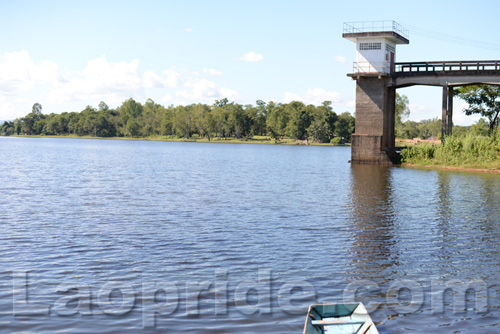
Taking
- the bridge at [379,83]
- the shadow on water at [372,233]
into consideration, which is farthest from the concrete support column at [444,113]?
the shadow on water at [372,233]

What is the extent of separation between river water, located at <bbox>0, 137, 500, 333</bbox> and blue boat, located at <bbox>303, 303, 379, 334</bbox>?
1.13 m

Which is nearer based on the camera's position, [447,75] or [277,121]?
[447,75]

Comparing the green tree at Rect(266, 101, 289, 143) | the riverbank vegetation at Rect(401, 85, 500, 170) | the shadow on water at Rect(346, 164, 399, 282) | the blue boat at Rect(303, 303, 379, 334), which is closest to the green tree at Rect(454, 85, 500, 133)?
the riverbank vegetation at Rect(401, 85, 500, 170)

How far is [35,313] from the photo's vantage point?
1048 cm

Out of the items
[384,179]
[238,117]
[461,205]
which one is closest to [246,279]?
[461,205]

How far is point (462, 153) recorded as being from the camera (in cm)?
5153

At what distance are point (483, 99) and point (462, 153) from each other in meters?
14.4

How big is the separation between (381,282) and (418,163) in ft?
147

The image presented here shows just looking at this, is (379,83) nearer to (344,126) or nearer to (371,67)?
(371,67)

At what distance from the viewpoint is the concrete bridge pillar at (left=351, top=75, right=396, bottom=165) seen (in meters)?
56.1

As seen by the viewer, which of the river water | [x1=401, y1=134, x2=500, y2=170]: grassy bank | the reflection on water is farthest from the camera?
[x1=401, y1=134, x2=500, y2=170]: grassy bank

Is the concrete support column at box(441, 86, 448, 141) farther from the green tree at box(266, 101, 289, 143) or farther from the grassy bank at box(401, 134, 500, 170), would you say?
the green tree at box(266, 101, 289, 143)

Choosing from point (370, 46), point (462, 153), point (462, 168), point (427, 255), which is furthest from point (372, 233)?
point (370, 46)

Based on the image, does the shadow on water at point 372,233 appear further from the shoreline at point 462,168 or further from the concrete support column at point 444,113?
the concrete support column at point 444,113
